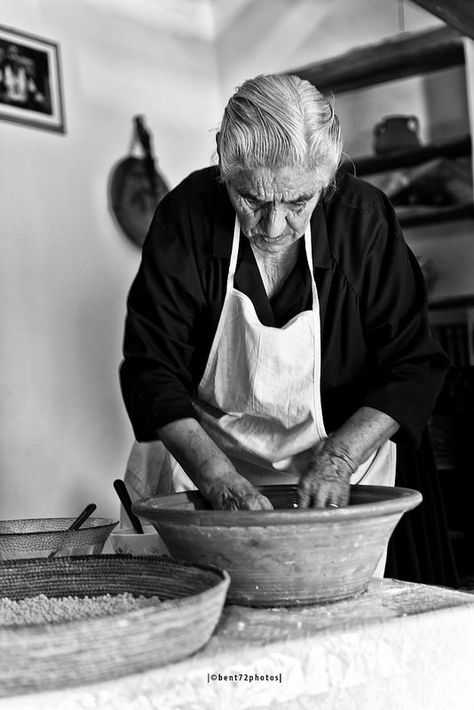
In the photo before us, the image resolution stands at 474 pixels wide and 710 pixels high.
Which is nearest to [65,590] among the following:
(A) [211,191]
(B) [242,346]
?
(B) [242,346]

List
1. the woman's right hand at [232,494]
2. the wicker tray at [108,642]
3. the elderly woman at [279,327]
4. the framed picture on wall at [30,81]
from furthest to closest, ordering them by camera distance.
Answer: the framed picture on wall at [30,81] < the elderly woman at [279,327] < the woman's right hand at [232,494] < the wicker tray at [108,642]

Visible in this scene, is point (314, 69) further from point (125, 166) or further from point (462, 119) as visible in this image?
point (125, 166)

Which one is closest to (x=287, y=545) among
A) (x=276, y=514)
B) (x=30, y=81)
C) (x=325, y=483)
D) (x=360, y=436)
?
(x=276, y=514)

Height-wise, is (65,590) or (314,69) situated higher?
(314,69)

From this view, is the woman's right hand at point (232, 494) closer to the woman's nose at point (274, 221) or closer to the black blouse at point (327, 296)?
the black blouse at point (327, 296)

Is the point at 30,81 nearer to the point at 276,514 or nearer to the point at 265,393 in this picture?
the point at 265,393

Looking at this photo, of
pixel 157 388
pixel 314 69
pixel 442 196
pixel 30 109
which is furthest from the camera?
pixel 314 69

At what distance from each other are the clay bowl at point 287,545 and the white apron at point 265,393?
18.6 inches

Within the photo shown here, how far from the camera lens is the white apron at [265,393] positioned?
1626 millimetres

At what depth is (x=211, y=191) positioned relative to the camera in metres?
1.71

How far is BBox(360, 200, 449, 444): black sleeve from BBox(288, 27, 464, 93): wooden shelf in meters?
2.36

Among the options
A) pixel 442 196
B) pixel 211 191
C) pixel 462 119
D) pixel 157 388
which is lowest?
pixel 157 388

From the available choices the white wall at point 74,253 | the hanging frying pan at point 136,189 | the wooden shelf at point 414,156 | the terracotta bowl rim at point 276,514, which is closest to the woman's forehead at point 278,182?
the terracotta bowl rim at point 276,514

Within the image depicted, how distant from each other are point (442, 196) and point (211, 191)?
2362mm
